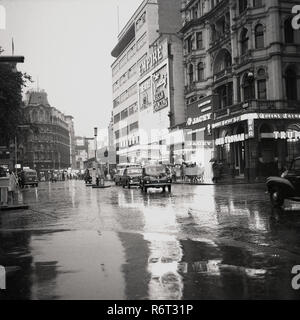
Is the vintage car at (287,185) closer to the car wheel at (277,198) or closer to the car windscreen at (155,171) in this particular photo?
the car wheel at (277,198)

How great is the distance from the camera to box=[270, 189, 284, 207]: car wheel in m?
14.1

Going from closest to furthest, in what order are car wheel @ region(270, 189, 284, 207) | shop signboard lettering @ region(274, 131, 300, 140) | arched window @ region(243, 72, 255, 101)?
car wheel @ region(270, 189, 284, 207) < shop signboard lettering @ region(274, 131, 300, 140) < arched window @ region(243, 72, 255, 101)

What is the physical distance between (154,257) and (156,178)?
20503 mm

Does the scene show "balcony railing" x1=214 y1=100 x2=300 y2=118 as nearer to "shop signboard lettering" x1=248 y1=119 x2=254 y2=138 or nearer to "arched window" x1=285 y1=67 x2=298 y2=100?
"arched window" x1=285 y1=67 x2=298 y2=100

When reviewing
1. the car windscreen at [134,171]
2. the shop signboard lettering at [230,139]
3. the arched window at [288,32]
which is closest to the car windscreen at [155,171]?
the car windscreen at [134,171]

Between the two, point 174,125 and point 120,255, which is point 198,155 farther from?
point 120,255

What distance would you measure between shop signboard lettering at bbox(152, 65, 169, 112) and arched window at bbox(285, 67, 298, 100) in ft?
85.9

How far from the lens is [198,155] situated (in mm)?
50125

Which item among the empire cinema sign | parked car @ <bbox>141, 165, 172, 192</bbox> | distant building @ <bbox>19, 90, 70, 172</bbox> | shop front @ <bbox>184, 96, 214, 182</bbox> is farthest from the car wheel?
distant building @ <bbox>19, 90, 70, 172</bbox>

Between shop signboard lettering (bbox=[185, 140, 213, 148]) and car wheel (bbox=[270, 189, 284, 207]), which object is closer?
car wheel (bbox=[270, 189, 284, 207])

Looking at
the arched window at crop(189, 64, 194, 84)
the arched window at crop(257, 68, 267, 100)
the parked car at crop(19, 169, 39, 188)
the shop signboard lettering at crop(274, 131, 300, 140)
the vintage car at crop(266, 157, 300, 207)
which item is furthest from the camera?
the parked car at crop(19, 169, 39, 188)

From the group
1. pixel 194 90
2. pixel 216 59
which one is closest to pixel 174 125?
pixel 194 90

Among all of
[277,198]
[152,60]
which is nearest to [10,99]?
[277,198]

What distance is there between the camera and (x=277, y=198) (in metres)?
14.3
